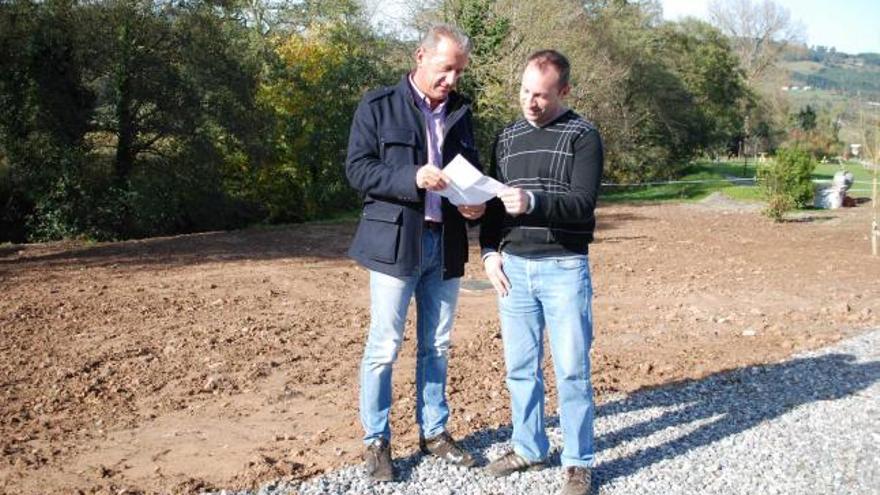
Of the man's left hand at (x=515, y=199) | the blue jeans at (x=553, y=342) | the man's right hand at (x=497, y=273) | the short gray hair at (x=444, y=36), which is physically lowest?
the blue jeans at (x=553, y=342)

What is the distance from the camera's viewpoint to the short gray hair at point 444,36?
10.3 ft

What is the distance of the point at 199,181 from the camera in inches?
670

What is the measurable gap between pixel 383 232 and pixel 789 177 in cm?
1718

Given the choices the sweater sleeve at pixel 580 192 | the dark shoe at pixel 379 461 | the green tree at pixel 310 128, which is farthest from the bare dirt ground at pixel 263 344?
the green tree at pixel 310 128

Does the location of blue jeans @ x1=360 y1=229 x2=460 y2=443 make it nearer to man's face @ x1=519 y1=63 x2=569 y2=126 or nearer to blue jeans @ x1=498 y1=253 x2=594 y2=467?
blue jeans @ x1=498 y1=253 x2=594 y2=467

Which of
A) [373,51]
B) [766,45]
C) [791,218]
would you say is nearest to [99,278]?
[791,218]

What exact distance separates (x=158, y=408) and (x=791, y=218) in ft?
52.2

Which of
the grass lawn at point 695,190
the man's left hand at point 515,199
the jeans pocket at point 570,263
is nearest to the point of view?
the man's left hand at point 515,199

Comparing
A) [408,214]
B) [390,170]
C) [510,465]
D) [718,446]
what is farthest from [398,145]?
[718,446]

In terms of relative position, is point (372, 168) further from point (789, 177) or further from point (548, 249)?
point (789, 177)

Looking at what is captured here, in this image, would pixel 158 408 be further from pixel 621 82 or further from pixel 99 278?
pixel 621 82

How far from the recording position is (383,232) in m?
3.28

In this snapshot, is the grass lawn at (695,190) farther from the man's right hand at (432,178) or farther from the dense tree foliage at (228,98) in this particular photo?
the man's right hand at (432,178)

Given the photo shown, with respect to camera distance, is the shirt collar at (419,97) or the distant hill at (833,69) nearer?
the shirt collar at (419,97)
